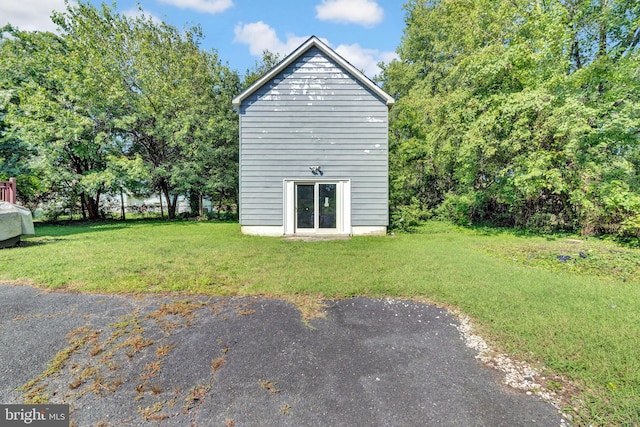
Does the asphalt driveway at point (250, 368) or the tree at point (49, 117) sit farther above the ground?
the tree at point (49, 117)

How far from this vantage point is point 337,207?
33.6ft

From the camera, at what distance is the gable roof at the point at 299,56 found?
32.2 feet

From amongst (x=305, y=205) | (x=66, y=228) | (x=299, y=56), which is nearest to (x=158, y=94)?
(x=66, y=228)

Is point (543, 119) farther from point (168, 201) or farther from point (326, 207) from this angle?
point (168, 201)

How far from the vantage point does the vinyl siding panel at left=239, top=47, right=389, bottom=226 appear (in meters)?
10.1

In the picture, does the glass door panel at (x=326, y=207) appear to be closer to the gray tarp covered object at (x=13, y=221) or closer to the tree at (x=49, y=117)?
the gray tarp covered object at (x=13, y=221)

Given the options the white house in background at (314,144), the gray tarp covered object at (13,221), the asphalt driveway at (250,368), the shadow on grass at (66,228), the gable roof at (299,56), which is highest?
the gable roof at (299,56)

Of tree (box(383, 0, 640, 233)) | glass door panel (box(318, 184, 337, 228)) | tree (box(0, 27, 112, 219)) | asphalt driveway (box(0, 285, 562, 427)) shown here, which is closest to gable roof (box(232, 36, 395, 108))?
glass door panel (box(318, 184, 337, 228))

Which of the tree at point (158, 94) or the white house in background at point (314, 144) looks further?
the tree at point (158, 94)

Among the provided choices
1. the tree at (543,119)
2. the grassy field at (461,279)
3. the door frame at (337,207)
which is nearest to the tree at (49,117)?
the grassy field at (461,279)

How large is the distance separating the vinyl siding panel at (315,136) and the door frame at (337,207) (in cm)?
15

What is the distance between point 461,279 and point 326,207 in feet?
18.9

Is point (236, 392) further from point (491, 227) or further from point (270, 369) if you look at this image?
point (491, 227)

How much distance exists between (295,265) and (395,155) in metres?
10.5
